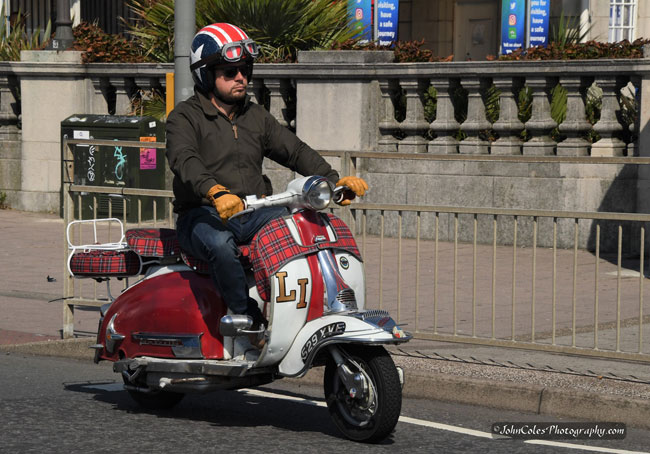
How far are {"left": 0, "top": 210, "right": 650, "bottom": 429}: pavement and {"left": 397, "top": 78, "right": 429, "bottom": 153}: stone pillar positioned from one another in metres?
4.68

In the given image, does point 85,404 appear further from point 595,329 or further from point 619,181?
point 619,181

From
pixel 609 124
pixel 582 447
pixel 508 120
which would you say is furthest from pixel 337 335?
pixel 508 120

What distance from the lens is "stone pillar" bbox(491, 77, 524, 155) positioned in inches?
499

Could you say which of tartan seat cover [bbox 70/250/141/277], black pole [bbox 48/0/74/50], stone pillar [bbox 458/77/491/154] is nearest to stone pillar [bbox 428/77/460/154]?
stone pillar [bbox 458/77/491/154]

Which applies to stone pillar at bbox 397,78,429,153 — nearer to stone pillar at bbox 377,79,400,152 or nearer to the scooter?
stone pillar at bbox 377,79,400,152

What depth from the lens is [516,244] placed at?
24.9 ft

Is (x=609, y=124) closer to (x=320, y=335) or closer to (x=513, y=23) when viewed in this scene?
(x=320, y=335)

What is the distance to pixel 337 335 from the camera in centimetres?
567

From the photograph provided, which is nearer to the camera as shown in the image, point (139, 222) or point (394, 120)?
point (139, 222)

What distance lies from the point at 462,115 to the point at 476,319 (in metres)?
5.91

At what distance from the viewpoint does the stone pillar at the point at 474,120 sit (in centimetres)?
1288

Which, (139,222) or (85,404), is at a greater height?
(139,222)

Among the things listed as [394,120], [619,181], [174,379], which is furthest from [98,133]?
[174,379]

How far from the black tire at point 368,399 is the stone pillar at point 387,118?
7780 millimetres
